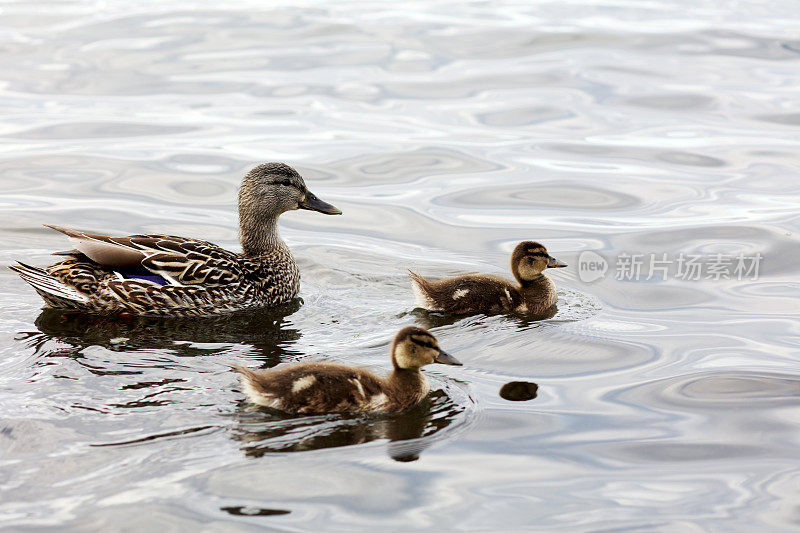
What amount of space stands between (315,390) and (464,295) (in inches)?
86.5

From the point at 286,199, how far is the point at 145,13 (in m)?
11.6

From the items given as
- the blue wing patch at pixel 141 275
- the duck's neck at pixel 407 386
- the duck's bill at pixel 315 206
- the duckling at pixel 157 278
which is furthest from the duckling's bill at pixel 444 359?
the duck's bill at pixel 315 206

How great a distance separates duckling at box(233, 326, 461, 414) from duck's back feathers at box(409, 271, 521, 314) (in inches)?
65.0

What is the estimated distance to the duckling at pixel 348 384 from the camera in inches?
231

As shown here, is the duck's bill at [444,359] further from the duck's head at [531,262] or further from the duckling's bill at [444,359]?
the duck's head at [531,262]

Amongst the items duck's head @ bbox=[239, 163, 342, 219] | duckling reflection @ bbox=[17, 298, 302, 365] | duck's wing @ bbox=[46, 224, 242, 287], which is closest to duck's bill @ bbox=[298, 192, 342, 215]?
duck's head @ bbox=[239, 163, 342, 219]

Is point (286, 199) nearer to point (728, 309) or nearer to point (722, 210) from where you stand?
point (728, 309)

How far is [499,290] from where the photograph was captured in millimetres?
7961

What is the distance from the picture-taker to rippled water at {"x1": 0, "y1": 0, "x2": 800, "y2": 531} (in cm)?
519

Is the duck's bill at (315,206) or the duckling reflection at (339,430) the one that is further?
the duck's bill at (315,206)

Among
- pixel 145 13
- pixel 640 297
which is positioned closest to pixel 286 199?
pixel 640 297

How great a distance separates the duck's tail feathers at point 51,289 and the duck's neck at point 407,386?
269 cm

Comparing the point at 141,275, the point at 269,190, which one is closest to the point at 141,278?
the point at 141,275

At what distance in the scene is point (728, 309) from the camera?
326 inches
